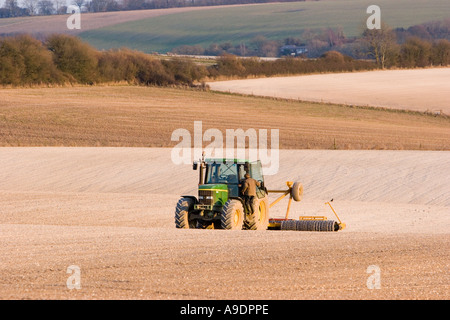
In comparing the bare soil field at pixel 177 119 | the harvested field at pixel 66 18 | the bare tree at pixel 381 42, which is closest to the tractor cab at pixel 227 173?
the bare soil field at pixel 177 119

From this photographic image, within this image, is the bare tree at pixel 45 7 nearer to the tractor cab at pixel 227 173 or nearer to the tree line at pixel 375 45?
the tree line at pixel 375 45

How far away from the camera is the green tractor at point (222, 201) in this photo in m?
13.7

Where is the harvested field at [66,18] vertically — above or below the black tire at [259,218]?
above

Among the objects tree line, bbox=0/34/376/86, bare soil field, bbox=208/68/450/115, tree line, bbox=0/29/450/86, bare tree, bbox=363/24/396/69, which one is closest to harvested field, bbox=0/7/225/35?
tree line, bbox=0/29/450/86

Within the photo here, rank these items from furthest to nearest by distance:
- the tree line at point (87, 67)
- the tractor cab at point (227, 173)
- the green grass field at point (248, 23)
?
the green grass field at point (248, 23) → the tree line at point (87, 67) → the tractor cab at point (227, 173)

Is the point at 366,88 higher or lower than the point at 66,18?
lower

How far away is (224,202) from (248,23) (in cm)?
12790

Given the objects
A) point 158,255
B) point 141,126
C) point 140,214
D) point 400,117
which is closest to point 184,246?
point 158,255

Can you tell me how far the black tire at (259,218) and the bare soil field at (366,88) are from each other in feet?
138

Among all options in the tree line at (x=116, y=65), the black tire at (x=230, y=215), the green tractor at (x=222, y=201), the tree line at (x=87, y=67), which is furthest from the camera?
the tree line at (x=116, y=65)

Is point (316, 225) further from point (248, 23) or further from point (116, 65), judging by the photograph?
point (248, 23)

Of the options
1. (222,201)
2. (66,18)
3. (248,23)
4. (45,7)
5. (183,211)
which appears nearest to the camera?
(222,201)

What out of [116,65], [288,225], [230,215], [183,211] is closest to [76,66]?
[116,65]

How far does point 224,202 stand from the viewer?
45.6ft
